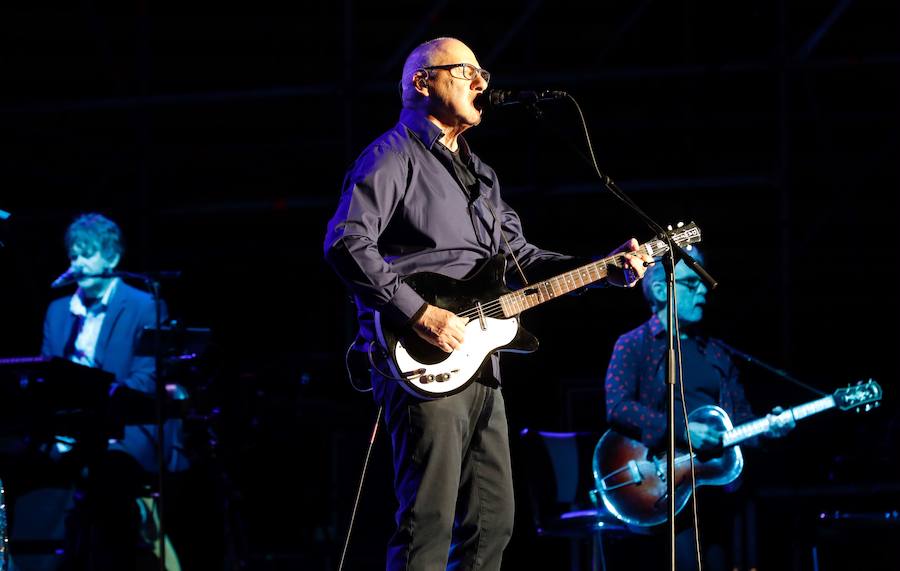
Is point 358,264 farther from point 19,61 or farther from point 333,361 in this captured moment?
point 19,61

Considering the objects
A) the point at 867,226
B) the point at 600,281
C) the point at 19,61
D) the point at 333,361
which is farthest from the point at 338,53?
the point at 600,281

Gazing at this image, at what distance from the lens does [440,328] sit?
3.37 m

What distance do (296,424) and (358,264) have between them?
10.9 feet

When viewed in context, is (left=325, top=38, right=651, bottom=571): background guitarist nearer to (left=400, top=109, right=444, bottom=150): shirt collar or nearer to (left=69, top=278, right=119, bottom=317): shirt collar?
(left=400, top=109, right=444, bottom=150): shirt collar

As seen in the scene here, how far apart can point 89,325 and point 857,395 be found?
379 centimetres

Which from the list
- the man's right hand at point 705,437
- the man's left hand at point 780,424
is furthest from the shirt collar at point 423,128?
the man's left hand at point 780,424

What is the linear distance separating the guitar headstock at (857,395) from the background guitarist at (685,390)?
0.27 metres

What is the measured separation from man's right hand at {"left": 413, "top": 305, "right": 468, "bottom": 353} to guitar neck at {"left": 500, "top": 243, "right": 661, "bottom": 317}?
0.34 m

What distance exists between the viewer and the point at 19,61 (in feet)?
32.6

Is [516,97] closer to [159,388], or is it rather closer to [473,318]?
[473,318]

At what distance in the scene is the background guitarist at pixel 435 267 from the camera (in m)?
3.34

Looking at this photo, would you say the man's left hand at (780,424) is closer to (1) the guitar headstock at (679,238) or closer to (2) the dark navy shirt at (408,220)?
(1) the guitar headstock at (679,238)

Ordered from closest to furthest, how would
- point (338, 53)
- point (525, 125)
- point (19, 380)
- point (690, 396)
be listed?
point (19, 380)
point (690, 396)
point (525, 125)
point (338, 53)

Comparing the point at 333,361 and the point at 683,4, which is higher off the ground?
the point at 683,4
